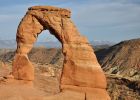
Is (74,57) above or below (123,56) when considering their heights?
above

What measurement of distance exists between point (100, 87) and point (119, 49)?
375ft

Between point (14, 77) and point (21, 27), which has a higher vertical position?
point (21, 27)

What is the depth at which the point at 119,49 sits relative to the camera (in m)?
139

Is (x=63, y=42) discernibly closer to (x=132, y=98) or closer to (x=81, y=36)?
(x=81, y=36)

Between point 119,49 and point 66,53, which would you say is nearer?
point 66,53

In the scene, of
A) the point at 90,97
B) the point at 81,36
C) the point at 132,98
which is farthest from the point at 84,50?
the point at 132,98

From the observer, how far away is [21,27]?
90.7 ft

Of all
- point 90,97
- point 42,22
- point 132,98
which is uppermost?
point 42,22

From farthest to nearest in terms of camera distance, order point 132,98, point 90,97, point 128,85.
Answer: point 128,85 → point 132,98 → point 90,97

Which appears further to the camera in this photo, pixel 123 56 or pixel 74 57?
pixel 123 56

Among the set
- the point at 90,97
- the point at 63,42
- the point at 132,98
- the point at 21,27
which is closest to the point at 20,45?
the point at 21,27

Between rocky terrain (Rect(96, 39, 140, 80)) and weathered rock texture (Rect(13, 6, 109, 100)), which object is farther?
rocky terrain (Rect(96, 39, 140, 80))

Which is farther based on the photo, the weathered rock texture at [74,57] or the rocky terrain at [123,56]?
the rocky terrain at [123,56]

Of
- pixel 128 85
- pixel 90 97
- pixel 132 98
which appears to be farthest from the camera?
pixel 128 85
